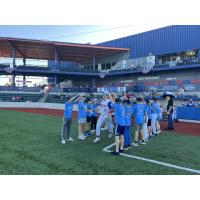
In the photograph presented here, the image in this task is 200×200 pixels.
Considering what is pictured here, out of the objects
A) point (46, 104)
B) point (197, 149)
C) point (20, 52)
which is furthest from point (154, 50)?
point (197, 149)

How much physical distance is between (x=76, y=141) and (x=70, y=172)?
13.5 feet

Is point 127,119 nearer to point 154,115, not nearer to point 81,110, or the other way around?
point 81,110

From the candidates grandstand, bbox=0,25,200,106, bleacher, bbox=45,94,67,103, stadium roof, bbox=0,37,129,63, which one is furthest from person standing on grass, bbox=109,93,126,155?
stadium roof, bbox=0,37,129,63

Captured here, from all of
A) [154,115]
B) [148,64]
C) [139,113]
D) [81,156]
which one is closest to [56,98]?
[148,64]

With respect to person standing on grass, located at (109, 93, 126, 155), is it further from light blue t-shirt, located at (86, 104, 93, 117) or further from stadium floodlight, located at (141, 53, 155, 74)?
stadium floodlight, located at (141, 53, 155, 74)

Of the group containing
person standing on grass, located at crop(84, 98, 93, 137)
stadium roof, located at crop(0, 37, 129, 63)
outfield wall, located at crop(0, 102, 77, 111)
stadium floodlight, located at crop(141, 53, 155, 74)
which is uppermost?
stadium roof, located at crop(0, 37, 129, 63)

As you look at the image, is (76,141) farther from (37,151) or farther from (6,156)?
(6,156)

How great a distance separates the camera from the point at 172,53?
40.2m

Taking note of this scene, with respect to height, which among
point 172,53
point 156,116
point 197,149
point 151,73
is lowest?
point 197,149

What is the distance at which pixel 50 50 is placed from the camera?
159 ft

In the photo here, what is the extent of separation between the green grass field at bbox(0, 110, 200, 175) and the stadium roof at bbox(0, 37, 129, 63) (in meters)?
35.5

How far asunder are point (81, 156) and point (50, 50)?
42969mm

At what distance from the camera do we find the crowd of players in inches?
330

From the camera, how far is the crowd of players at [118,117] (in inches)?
330
